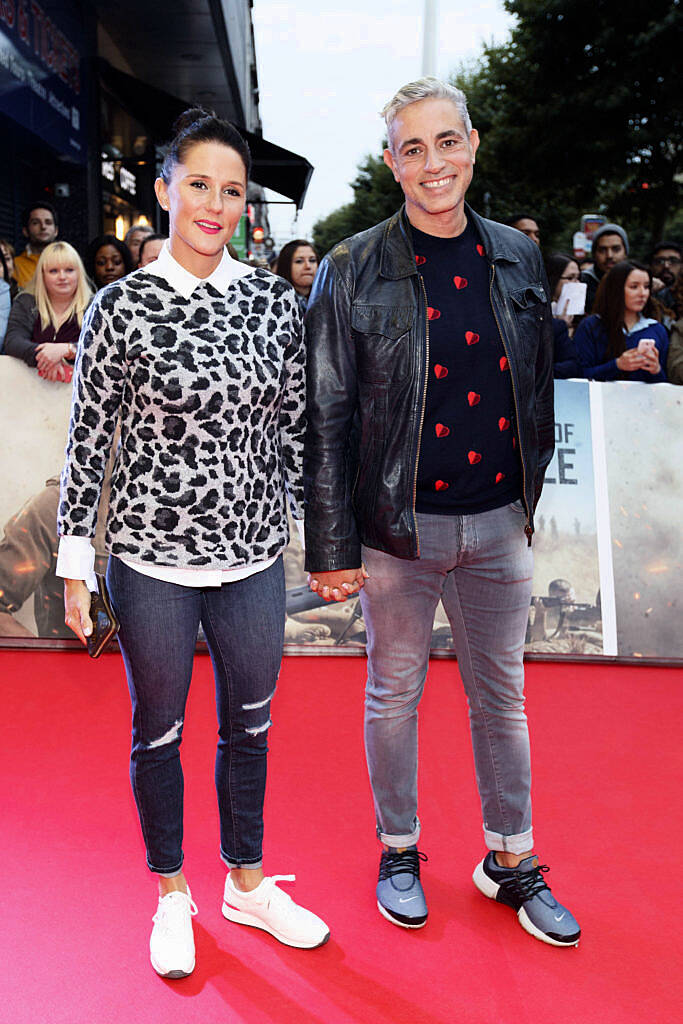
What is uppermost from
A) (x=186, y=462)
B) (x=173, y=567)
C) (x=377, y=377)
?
(x=377, y=377)

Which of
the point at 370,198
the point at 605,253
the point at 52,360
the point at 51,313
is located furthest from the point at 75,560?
the point at 370,198

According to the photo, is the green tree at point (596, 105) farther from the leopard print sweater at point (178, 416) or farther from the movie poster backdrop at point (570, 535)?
the leopard print sweater at point (178, 416)

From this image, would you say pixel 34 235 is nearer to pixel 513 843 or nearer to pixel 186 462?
pixel 186 462

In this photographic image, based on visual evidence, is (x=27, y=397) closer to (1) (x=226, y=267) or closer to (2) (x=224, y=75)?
(1) (x=226, y=267)

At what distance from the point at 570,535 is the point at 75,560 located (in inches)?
132

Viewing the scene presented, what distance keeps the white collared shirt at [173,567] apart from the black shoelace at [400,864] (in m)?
1.03

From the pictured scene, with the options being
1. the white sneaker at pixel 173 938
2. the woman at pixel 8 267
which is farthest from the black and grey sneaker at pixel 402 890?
the woman at pixel 8 267

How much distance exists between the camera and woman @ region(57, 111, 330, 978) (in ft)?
7.07

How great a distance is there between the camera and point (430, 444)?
241cm

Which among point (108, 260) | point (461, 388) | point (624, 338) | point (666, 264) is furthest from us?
point (666, 264)

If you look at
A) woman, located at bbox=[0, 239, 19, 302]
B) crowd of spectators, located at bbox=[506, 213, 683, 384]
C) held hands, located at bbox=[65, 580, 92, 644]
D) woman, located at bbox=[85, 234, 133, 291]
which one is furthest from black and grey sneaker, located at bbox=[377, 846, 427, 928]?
woman, located at bbox=[0, 239, 19, 302]

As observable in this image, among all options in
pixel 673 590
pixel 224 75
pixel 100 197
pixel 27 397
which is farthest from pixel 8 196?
pixel 673 590

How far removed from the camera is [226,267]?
226cm

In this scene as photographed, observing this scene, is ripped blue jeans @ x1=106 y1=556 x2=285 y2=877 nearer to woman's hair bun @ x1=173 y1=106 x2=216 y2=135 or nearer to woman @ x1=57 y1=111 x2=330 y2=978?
woman @ x1=57 y1=111 x2=330 y2=978
